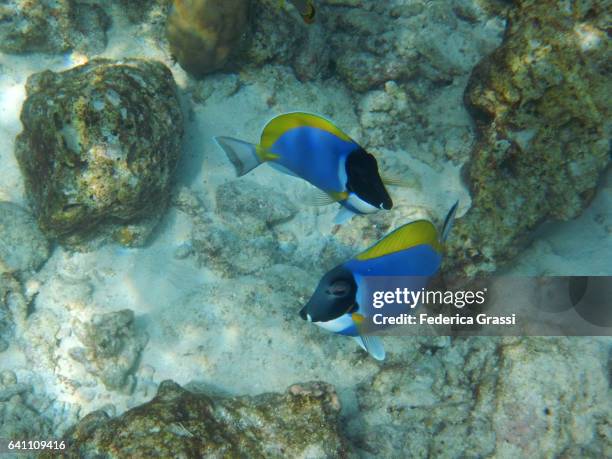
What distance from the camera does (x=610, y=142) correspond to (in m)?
3.85

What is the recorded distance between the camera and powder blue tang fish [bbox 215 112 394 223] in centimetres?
187

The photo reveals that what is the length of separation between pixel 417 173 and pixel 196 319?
283 cm

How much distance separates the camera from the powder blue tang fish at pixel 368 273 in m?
1.85

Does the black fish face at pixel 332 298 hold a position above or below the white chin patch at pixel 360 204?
below

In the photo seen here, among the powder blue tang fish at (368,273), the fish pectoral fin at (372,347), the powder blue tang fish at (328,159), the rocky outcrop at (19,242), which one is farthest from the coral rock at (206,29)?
the fish pectoral fin at (372,347)

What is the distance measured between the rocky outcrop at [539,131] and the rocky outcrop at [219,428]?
6.02ft

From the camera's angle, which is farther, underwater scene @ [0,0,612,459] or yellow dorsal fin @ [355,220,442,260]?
underwater scene @ [0,0,612,459]

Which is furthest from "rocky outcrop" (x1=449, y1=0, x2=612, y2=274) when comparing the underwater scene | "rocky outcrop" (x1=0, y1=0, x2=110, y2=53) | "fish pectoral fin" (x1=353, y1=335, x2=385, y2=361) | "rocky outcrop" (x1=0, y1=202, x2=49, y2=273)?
"rocky outcrop" (x1=0, y1=0, x2=110, y2=53)

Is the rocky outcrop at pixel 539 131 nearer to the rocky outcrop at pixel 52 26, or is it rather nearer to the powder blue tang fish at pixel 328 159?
the powder blue tang fish at pixel 328 159

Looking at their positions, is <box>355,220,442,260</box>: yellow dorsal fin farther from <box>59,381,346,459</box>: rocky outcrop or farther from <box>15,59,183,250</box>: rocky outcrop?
<box>15,59,183,250</box>: rocky outcrop

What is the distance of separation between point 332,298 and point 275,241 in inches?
114

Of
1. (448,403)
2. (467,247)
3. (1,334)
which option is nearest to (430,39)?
(467,247)

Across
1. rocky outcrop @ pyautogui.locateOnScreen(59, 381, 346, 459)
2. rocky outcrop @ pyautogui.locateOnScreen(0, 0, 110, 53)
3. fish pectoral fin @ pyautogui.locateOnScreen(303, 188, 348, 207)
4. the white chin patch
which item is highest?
the white chin patch

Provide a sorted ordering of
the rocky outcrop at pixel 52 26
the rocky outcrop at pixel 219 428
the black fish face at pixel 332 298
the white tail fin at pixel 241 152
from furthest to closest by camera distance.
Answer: the rocky outcrop at pixel 52 26, the rocky outcrop at pixel 219 428, the white tail fin at pixel 241 152, the black fish face at pixel 332 298
